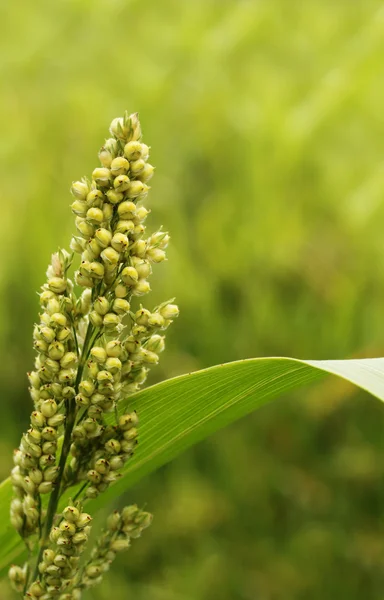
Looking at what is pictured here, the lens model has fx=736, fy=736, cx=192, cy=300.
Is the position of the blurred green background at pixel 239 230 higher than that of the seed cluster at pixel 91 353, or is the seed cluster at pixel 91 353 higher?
the blurred green background at pixel 239 230

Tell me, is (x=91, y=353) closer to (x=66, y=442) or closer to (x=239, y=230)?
(x=66, y=442)

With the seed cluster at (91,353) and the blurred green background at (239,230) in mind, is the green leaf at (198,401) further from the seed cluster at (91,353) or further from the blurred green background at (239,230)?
the blurred green background at (239,230)

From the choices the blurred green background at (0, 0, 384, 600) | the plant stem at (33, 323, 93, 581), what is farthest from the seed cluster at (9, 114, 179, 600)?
the blurred green background at (0, 0, 384, 600)

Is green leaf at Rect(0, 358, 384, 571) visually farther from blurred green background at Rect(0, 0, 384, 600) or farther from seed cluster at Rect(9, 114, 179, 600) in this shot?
blurred green background at Rect(0, 0, 384, 600)

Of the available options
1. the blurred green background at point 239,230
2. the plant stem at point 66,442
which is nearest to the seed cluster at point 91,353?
the plant stem at point 66,442

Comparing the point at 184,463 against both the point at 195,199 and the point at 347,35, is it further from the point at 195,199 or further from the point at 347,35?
the point at 347,35

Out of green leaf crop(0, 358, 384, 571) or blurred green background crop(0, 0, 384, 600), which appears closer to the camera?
green leaf crop(0, 358, 384, 571)

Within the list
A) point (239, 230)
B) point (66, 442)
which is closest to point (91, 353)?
point (66, 442)
